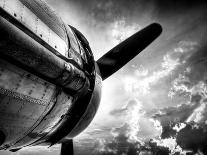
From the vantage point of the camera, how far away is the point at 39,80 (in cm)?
254

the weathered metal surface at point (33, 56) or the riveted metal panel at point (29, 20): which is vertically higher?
the riveted metal panel at point (29, 20)

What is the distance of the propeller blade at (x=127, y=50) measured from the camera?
588cm

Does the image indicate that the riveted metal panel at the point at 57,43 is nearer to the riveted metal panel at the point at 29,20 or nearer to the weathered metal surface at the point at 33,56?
the weathered metal surface at the point at 33,56

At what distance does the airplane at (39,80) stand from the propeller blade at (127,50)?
1.85 metres

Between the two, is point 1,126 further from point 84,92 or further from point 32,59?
point 84,92

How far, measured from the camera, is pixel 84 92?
3785mm

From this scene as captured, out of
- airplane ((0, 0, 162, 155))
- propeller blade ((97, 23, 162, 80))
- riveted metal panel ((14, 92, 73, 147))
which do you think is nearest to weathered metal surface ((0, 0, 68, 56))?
airplane ((0, 0, 162, 155))

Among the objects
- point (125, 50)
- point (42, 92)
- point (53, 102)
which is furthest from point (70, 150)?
point (125, 50)

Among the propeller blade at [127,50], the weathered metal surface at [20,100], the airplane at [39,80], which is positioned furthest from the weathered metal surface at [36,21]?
the propeller blade at [127,50]

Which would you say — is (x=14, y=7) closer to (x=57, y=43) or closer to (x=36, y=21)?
(x=36, y=21)

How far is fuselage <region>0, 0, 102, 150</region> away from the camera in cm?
204

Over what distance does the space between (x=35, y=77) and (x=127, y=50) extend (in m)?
4.12

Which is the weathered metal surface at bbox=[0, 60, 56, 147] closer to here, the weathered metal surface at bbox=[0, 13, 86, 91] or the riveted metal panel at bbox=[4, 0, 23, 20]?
the weathered metal surface at bbox=[0, 13, 86, 91]

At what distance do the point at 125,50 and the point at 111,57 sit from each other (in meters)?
0.58
